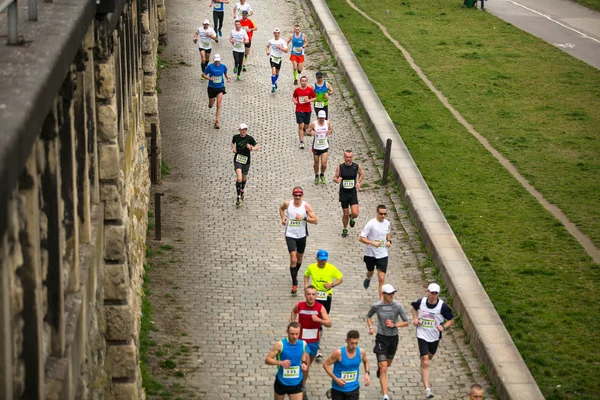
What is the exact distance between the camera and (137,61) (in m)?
18.1

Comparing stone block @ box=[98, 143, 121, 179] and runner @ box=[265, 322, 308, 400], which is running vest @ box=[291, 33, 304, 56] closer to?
runner @ box=[265, 322, 308, 400]

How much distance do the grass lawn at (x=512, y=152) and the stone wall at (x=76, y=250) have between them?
19.5ft

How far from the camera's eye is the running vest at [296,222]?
16609mm

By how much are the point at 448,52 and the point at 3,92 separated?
1143 inches

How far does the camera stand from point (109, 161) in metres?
11.0

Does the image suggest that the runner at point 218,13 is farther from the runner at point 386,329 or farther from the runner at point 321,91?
the runner at point 386,329

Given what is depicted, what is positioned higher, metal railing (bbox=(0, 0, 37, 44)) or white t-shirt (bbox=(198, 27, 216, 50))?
metal railing (bbox=(0, 0, 37, 44))

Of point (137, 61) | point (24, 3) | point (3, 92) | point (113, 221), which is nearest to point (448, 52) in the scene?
point (137, 61)

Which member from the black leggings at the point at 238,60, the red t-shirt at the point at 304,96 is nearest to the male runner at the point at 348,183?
the red t-shirt at the point at 304,96

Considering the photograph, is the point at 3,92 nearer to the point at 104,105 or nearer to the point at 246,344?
the point at 104,105

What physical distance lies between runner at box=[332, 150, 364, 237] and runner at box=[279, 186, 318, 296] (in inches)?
82.1

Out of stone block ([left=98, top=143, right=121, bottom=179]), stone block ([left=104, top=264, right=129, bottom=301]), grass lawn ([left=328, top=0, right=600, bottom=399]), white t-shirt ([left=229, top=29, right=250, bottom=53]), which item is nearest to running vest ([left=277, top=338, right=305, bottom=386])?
stone block ([left=104, top=264, right=129, bottom=301])

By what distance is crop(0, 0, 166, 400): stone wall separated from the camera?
251 inches

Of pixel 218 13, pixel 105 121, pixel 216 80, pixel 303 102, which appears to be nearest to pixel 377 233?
pixel 105 121
